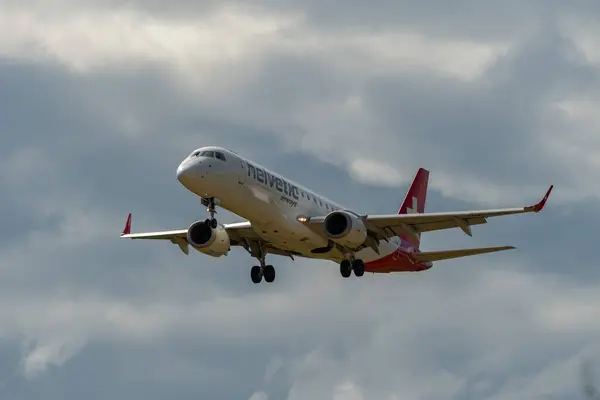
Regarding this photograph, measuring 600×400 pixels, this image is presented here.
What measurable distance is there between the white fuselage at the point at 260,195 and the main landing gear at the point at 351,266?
0.66m

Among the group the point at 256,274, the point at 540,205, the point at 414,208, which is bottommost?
the point at 540,205

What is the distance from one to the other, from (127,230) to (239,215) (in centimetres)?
1700

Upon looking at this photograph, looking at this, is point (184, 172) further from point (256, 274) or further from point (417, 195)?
point (417, 195)

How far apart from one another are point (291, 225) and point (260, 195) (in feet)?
10.6

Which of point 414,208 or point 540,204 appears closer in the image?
point 540,204

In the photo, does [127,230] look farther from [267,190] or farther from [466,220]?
[466,220]

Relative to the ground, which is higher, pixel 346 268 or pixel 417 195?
pixel 417 195

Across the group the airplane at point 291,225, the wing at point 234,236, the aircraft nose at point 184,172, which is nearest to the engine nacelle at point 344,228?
the airplane at point 291,225

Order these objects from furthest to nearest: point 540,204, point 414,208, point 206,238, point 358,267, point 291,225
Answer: point 414,208, point 358,267, point 206,238, point 291,225, point 540,204

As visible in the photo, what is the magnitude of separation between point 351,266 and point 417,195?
1585cm

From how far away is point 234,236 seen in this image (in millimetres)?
93500

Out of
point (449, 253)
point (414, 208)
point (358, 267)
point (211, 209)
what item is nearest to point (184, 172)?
point (211, 209)

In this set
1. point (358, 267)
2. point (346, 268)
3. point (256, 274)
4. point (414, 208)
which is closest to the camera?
point (358, 267)

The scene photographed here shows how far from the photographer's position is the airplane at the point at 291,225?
84000 millimetres
